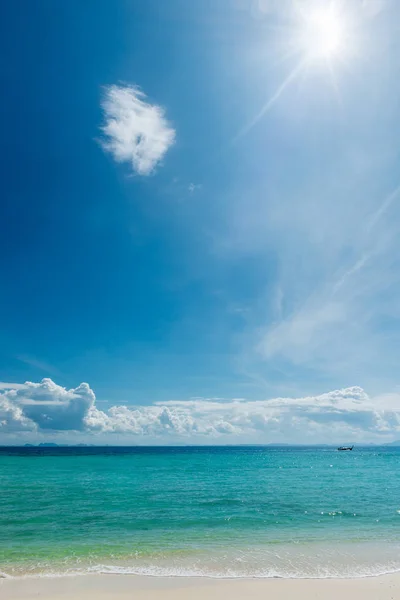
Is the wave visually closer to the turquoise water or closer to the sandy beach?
the turquoise water

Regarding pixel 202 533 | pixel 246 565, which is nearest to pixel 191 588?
pixel 246 565

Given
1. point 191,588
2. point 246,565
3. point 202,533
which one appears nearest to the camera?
point 191,588

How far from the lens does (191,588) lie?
1341 cm

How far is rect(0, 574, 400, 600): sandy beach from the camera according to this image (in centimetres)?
1276

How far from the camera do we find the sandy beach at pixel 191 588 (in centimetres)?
1276

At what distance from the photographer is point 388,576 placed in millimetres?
14609

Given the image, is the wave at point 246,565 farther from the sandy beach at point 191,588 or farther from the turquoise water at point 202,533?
the sandy beach at point 191,588

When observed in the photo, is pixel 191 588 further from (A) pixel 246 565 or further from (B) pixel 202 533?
(B) pixel 202 533

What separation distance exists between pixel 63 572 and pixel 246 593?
290 inches

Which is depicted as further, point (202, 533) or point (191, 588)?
point (202, 533)

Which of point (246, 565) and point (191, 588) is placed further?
point (246, 565)

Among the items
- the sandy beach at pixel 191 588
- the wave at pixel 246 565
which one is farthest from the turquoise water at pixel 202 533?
the sandy beach at pixel 191 588

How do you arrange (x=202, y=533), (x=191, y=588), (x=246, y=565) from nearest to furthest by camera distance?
(x=191, y=588) → (x=246, y=565) → (x=202, y=533)

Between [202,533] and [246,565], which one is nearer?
[246,565]
